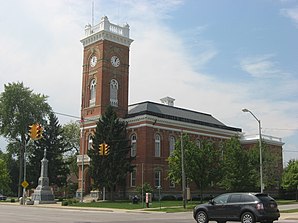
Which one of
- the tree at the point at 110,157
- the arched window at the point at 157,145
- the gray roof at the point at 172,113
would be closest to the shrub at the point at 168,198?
the arched window at the point at 157,145

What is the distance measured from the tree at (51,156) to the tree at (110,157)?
57.4 feet

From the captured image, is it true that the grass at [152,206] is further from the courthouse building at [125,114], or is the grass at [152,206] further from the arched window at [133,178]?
the arched window at [133,178]

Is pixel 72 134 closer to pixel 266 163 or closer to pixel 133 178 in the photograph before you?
pixel 133 178

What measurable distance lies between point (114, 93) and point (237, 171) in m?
23.1

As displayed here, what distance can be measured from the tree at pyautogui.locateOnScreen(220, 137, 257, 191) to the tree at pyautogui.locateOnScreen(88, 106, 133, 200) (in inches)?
506

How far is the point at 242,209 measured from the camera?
22.0 meters

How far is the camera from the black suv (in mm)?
21578

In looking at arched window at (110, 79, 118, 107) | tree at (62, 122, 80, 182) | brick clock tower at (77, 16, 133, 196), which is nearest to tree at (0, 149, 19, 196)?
tree at (62, 122, 80, 182)

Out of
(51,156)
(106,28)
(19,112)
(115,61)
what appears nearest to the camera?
(106,28)

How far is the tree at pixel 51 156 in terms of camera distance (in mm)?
73438

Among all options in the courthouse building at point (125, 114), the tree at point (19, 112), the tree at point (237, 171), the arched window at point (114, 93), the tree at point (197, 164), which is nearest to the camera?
the tree at point (197, 164)

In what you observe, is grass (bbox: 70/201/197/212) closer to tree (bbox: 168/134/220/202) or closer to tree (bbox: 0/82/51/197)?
tree (bbox: 168/134/220/202)

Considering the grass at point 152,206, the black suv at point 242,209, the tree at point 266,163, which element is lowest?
the grass at point 152,206

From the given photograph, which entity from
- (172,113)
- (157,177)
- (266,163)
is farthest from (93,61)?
(266,163)
